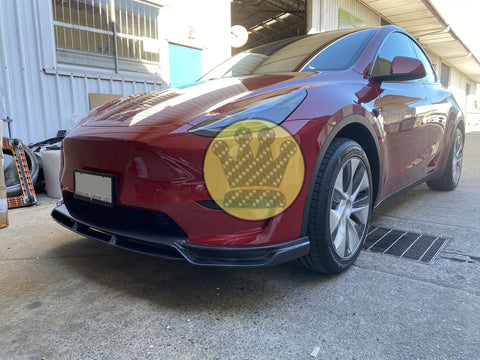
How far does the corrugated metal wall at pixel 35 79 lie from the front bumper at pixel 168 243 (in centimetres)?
373

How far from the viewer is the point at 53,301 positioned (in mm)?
1760

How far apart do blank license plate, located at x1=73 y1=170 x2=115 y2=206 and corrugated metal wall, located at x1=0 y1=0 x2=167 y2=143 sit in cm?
348

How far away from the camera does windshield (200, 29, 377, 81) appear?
2.27m

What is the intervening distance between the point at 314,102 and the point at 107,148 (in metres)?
1.01

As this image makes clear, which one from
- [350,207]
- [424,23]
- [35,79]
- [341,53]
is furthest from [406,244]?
[424,23]

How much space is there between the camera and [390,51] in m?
2.67

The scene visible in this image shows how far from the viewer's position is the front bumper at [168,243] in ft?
5.06

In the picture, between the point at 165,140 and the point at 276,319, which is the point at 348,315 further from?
the point at 165,140

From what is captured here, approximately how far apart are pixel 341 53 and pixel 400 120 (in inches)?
24.7

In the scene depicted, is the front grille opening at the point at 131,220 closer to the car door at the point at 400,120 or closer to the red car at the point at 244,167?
the red car at the point at 244,167

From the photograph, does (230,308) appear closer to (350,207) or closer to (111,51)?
(350,207)

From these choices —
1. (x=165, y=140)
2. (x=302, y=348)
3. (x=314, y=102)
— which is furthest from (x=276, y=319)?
(x=314, y=102)

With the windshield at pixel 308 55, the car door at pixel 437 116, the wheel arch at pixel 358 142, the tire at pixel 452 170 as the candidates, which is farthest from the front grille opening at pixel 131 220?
the tire at pixel 452 170

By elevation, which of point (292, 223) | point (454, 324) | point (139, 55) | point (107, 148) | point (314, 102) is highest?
point (139, 55)
